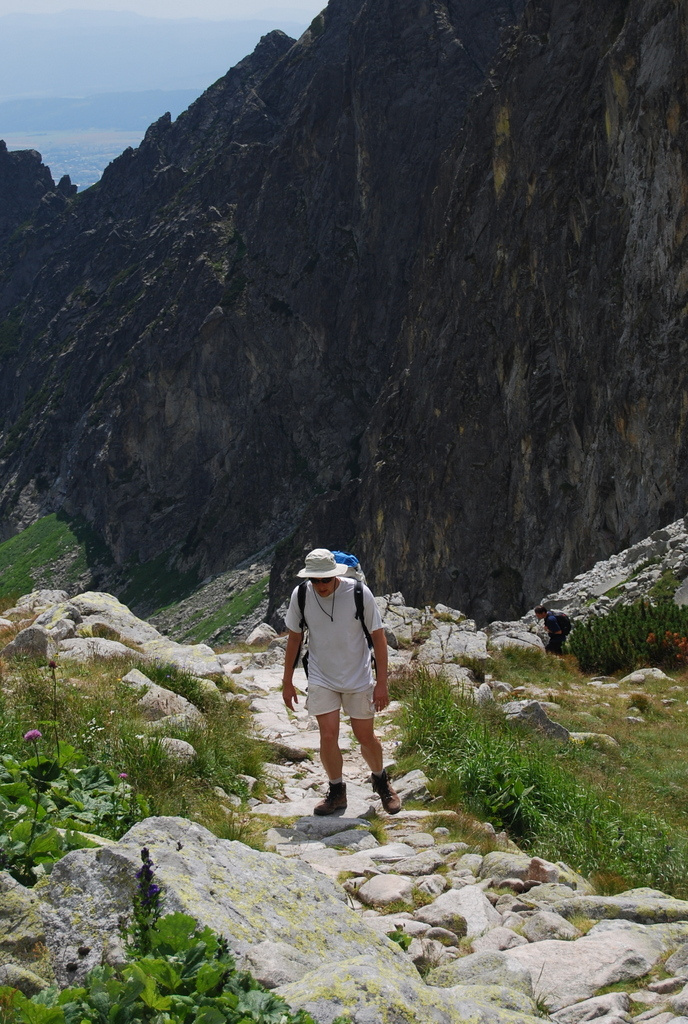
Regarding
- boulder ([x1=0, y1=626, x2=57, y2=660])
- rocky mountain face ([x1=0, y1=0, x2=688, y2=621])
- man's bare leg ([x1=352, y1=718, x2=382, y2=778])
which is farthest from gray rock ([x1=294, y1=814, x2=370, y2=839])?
rocky mountain face ([x1=0, y1=0, x2=688, y2=621])

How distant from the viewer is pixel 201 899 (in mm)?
4406

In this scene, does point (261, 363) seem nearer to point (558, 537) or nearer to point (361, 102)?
point (361, 102)

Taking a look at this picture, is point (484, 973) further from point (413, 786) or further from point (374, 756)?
point (413, 786)

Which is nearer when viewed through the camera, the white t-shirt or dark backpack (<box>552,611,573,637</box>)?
the white t-shirt

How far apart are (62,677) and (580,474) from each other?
38.3m

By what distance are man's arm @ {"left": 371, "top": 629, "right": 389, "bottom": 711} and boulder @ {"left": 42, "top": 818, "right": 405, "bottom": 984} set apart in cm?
314

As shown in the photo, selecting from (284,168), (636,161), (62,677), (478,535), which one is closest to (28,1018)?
(62,677)

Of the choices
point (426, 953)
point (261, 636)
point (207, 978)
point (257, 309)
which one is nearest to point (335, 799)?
point (426, 953)

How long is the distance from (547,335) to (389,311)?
4918cm

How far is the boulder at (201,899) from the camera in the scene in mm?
4160

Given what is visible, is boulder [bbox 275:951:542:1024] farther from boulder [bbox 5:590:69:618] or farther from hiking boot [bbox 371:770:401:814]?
boulder [bbox 5:590:69:618]

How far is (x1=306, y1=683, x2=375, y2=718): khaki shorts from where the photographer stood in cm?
838

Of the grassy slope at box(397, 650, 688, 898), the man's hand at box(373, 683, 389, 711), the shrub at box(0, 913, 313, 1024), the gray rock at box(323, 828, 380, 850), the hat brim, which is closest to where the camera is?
the shrub at box(0, 913, 313, 1024)

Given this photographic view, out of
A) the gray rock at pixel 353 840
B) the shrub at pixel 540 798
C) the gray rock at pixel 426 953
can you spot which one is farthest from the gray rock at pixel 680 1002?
the gray rock at pixel 353 840
